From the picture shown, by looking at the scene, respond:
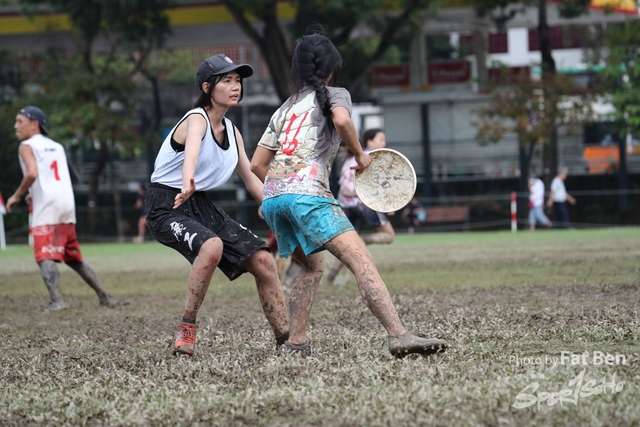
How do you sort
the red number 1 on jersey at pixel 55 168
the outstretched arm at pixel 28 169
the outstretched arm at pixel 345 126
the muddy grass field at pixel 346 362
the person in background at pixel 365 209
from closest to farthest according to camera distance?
the muddy grass field at pixel 346 362, the outstretched arm at pixel 345 126, the outstretched arm at pixel 28 169, the red number 1 on jersey at pixel 55 168, the person in background at pixel 365 209

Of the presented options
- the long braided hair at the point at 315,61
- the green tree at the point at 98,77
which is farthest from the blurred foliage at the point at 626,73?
the long braided hair at the point at 315,61

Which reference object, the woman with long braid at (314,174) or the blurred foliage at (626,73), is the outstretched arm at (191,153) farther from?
the blurred foliage at (626,73)

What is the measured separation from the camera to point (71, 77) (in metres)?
31.2

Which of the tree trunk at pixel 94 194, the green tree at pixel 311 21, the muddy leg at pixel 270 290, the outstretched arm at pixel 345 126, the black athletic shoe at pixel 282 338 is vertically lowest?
the tree trunk at pixel 94 194

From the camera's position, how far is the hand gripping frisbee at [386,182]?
6.12 m

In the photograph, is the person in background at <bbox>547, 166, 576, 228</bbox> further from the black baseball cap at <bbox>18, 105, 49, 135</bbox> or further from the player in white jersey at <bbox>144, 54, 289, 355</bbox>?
the player in white jersey at <bbox>144, 54, 289, 355</bbox>

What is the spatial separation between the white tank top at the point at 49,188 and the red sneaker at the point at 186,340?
4.37 metres

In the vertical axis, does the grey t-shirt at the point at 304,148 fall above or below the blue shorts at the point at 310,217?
above

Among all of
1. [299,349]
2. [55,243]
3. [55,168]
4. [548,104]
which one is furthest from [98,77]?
[299,349]

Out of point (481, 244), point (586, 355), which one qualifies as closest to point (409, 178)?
point (586, 355)

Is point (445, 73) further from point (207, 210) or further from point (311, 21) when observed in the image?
point (207, 210)

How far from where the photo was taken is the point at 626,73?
29.1 metres

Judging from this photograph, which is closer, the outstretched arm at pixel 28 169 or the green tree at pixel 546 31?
the outstretched arm at pixel 28 169

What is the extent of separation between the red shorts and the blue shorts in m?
4.80
